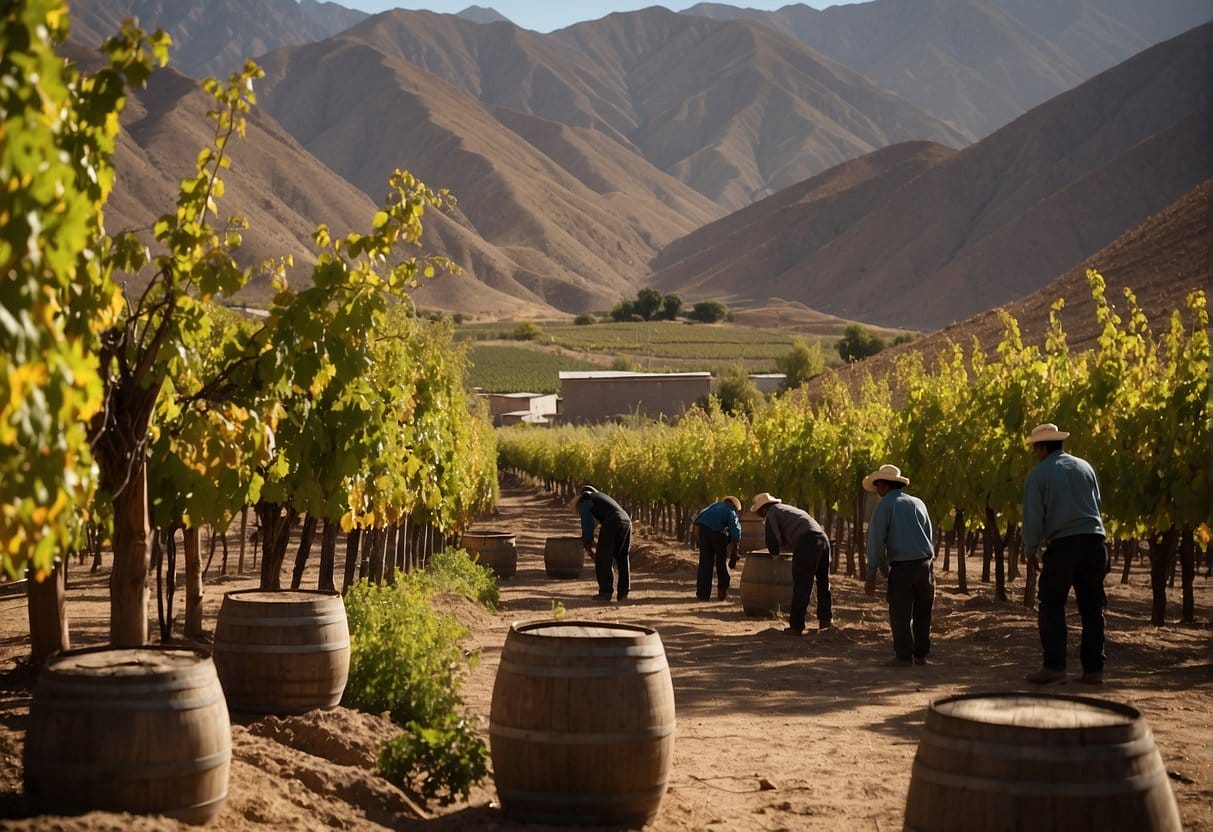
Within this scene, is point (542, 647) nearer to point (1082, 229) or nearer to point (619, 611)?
point (619, 611)

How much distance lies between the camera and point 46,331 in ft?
10.5

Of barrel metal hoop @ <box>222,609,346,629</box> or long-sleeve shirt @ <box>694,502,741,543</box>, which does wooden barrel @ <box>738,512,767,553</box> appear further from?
barrel metal hoop @ <box>222,609,346,629</box>

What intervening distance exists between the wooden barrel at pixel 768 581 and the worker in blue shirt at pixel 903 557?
10.7 feet

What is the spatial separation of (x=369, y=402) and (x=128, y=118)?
485ft

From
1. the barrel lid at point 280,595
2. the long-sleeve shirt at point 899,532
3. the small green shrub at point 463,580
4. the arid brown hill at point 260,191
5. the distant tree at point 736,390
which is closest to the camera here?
the barrel lid at point 280,595

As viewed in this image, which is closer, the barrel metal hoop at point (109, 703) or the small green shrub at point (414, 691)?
the barrel metal hoop at point (109, 703)

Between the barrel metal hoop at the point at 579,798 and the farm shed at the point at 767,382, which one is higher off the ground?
the farm shed at the point at 767,382

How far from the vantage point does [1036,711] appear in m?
4.45

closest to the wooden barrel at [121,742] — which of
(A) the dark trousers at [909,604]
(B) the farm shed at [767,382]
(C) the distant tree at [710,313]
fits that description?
(A) the dark trousers at [909,604]

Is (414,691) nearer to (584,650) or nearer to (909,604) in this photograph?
(584,650)

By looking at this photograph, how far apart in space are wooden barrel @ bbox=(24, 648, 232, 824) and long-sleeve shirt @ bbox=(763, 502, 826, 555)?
822 centimetres

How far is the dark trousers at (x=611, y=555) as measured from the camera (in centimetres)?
1645

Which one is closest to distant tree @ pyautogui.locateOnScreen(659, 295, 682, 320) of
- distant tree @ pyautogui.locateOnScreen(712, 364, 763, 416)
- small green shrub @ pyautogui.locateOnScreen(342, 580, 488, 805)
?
distant tree @ pyautogui.locateOnScreen(712, 364, 763, 416)

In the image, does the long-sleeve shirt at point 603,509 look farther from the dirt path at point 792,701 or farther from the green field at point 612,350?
the green field at point 612,350
